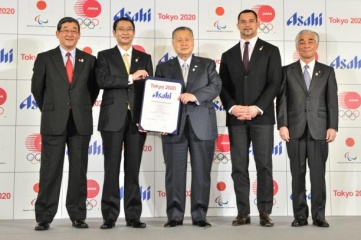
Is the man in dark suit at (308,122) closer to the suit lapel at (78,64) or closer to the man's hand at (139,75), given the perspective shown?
the man's hand at (139,75)

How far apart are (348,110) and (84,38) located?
3059 millimetres

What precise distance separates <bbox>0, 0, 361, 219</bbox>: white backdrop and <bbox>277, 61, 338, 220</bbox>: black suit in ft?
3.21

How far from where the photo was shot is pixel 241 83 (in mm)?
4184

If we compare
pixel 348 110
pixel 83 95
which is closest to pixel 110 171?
pixel 83 95

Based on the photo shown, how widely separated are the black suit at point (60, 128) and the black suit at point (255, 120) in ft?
4.24

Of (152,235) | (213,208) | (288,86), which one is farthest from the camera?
(213,208)

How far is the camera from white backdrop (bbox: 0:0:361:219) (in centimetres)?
492

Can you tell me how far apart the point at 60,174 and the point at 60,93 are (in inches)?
27.8

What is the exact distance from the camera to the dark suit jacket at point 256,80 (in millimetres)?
4109

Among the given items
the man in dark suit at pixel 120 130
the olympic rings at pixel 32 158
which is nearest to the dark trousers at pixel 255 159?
the man in dark suit at pixel 120 130

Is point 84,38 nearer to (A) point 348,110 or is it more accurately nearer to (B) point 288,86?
(B) point 288,86

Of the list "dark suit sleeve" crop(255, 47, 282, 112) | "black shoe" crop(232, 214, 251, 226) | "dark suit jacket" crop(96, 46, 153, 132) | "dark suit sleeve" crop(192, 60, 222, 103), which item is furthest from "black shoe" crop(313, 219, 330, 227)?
"dark suit jacket" crop(96, 46, 153, 132)

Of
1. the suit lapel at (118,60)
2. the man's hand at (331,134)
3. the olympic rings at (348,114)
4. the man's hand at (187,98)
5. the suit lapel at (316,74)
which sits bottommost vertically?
the man's hand at (331,134)

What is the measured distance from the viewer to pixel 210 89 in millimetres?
4004
